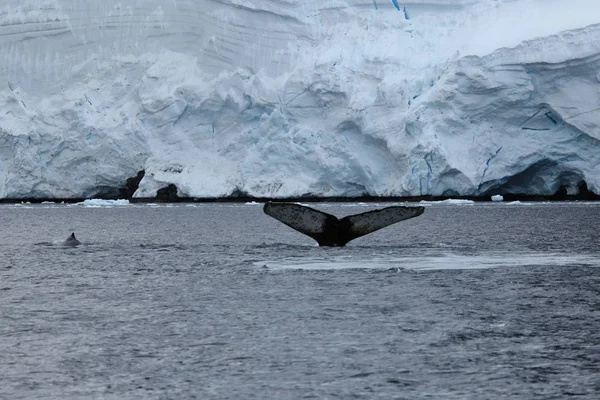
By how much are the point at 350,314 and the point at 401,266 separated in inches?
235

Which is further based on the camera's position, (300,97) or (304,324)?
(300,97)

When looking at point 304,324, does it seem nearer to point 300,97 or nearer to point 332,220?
point 332,220

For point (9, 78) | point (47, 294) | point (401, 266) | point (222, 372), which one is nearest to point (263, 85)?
point (9, 78)

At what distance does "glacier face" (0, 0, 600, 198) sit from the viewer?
43156 mm

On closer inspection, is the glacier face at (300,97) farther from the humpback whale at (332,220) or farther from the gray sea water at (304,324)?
the gray sea water at (304,324)

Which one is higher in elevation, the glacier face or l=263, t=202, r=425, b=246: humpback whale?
the glacier face

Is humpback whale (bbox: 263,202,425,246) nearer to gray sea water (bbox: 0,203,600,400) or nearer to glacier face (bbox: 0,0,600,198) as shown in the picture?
gray sea water (bbox: 0,203,600,400)

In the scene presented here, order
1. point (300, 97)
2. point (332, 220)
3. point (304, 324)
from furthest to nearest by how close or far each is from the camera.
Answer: point (300, 97) < point (332, 220) < point (304, 324)

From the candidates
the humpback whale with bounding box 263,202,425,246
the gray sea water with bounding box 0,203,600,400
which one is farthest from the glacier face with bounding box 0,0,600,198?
the gray sea water with bounding box 0,203,600,400

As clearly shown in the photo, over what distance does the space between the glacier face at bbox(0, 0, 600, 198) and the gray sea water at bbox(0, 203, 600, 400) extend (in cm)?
2138

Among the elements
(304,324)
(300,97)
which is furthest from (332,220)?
(300,97)

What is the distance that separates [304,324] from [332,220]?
10.6 metres

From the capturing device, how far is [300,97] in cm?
4697

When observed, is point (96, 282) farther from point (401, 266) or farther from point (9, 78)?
point (9, 78)
